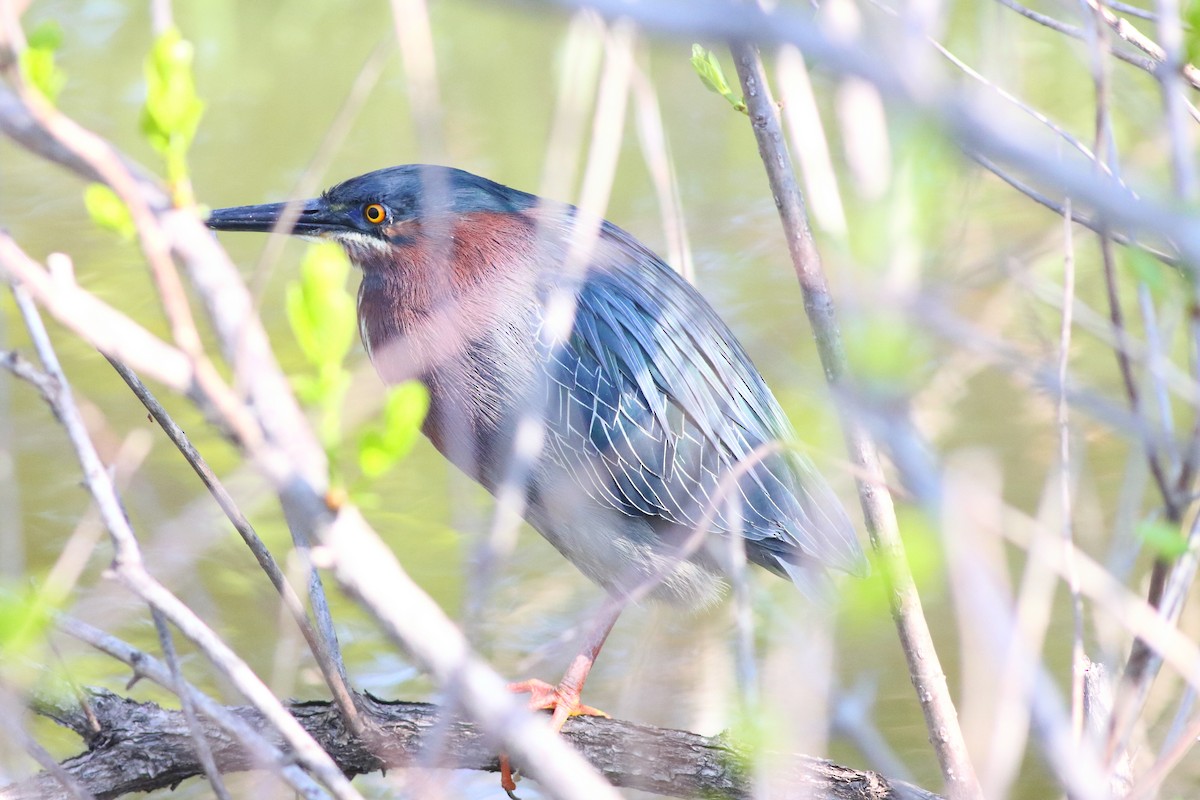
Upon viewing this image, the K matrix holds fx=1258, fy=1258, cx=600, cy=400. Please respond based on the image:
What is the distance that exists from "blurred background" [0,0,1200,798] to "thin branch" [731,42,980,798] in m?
0.09

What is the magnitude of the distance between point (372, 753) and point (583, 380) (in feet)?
3.53

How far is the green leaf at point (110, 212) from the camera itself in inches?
51.4

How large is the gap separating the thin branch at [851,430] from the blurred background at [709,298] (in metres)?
0.09

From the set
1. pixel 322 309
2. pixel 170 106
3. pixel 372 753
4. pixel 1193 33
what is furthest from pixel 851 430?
pixel 170 106

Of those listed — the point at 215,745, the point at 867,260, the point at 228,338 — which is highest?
the point at 867,260

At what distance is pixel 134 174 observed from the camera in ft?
4.13

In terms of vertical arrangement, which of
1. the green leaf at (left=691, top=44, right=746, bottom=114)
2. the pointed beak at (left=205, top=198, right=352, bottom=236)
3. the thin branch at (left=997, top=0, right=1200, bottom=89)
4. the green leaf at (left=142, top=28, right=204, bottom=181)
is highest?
the thin branch at (left=997, top=0, right=1200, bottom=89)

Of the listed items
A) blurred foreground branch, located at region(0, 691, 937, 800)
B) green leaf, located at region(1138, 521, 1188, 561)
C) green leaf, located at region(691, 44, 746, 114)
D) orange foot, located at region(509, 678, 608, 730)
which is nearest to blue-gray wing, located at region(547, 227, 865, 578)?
orange foot, located at region(509, 678, 608, 730)

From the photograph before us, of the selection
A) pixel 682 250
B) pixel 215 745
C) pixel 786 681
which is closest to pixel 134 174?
pixel 682 250

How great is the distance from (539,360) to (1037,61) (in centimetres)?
591

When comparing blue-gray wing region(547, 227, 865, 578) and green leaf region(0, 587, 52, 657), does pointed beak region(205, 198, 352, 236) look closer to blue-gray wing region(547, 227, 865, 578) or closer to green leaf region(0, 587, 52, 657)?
blue-gray wing region(547, 227, 865, 578)

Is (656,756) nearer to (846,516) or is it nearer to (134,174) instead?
(846,516)

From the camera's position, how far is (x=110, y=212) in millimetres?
1307

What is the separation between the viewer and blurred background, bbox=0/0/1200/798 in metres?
1.54
